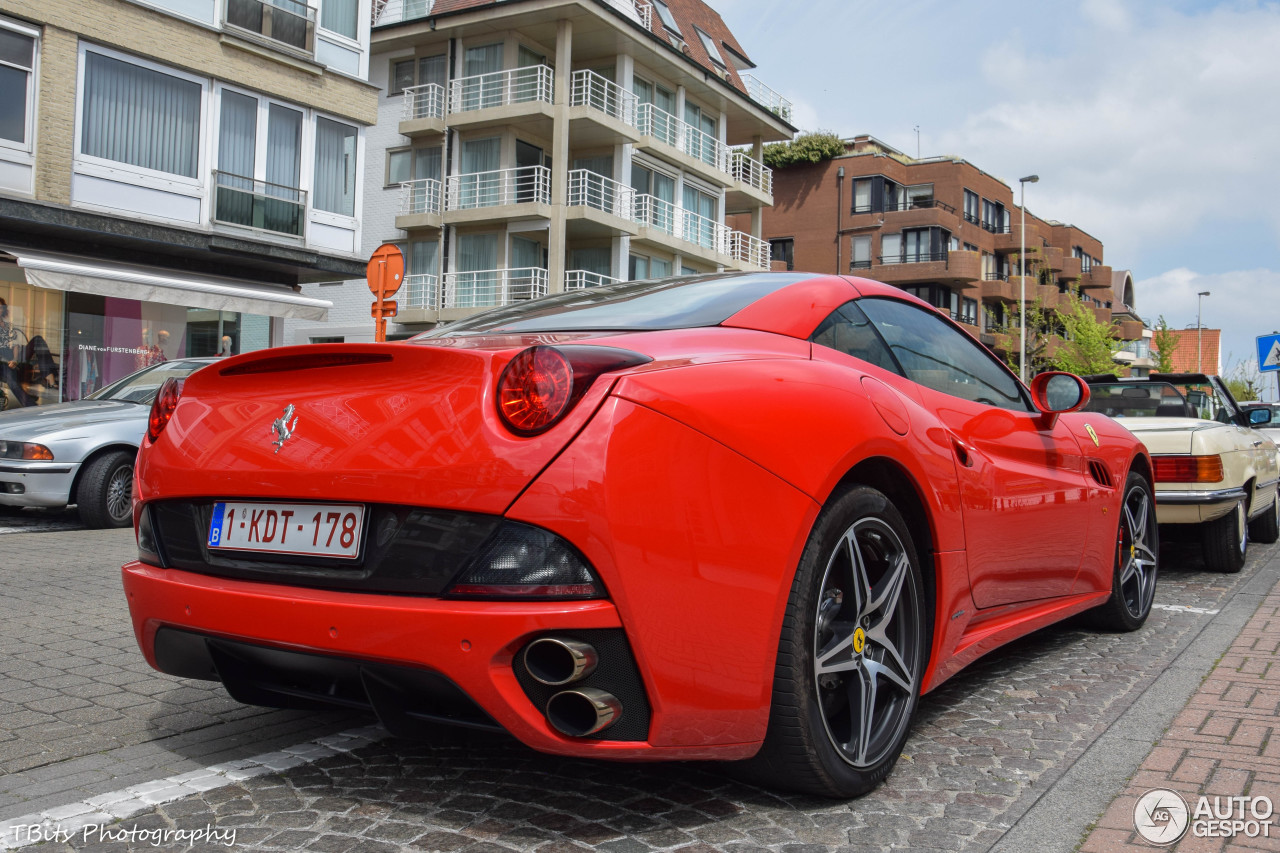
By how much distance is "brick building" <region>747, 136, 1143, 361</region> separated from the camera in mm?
55094

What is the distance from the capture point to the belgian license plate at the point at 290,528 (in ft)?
7.87

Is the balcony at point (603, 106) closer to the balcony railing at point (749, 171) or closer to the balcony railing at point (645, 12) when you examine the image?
the balcony railing at point (645, 12)

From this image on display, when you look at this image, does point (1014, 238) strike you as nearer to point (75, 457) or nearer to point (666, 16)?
point (666, 16)

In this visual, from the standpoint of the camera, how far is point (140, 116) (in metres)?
17.2

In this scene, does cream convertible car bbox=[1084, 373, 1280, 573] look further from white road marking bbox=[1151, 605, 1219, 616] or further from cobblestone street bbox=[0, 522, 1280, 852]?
cobblestone street bbox=[0, 522, 1280, 852]

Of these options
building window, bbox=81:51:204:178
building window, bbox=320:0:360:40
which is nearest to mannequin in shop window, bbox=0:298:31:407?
building window, bbox=81:51:204:178

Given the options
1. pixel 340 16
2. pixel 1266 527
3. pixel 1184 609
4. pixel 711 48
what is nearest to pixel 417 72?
pixel 340 16

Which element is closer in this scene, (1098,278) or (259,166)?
(259,166)

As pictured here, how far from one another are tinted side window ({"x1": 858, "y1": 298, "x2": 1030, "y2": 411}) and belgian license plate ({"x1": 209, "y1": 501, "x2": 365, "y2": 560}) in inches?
71.6

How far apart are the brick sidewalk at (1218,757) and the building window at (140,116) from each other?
672 inches

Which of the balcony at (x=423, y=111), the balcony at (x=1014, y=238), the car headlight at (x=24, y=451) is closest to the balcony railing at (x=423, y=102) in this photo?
the balcony at (x=423, y=111)

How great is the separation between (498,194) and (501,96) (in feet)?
8.64

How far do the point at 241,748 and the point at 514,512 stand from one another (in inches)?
60.5

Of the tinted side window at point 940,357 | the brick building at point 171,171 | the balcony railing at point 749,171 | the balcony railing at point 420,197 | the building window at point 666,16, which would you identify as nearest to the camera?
the tinted side window at point 940,357
